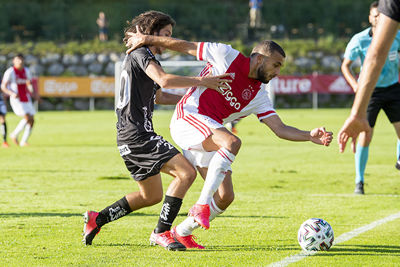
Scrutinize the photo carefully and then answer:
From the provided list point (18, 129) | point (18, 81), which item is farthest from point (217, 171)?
point (18, 81)

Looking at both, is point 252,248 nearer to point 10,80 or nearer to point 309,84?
point 10,80

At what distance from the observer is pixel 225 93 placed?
5516 mm

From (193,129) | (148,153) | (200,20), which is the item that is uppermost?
(193,129)

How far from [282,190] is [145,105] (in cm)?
416

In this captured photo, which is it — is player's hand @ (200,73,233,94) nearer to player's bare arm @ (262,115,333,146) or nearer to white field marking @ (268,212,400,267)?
player's bare arm @ (262,115,333,146)

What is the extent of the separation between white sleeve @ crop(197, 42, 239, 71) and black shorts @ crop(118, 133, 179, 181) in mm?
726

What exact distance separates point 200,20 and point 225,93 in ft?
112

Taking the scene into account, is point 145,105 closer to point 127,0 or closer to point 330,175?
point 330,175

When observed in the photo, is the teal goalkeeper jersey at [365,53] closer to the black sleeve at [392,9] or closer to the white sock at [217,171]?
the white sock at [217,171]

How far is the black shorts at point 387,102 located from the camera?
8812 mm

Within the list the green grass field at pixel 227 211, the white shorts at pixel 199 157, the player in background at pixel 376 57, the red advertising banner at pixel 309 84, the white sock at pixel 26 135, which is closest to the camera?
the player in background at pixel 376 57

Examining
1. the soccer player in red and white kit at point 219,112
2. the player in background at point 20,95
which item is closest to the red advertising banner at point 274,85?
the player in background at point 20,95

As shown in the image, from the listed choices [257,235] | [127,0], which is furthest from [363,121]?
[127,0]

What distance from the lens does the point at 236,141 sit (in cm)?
527
